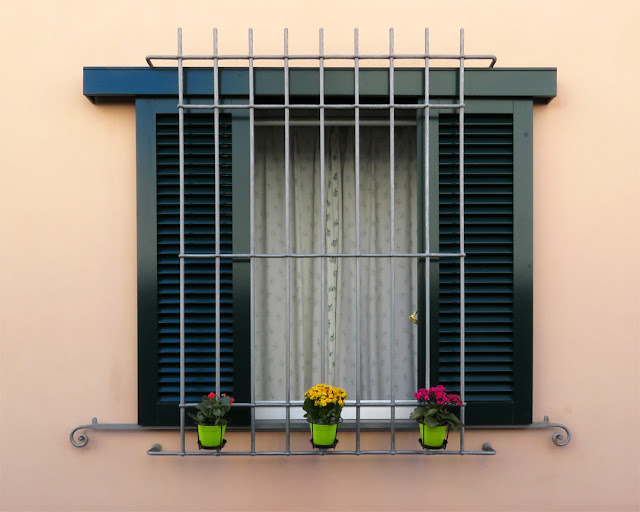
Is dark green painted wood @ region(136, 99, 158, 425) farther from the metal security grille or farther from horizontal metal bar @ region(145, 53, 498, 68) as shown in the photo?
horizontal metal bar @ region(145, 53, 498, 68)

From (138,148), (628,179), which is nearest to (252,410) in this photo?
(138,148)

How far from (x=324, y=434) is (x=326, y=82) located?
177cm

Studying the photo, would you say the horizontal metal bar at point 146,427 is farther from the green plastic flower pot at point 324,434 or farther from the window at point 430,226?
the green plastic flower pot at point 324,434

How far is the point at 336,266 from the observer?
2.92 metres

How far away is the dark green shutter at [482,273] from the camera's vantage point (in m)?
2.67

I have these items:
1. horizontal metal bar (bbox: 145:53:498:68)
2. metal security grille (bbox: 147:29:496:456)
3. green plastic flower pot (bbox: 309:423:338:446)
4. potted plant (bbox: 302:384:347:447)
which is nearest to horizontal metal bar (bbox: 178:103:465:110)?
metal security grille (bbox: 147:29:496:456)

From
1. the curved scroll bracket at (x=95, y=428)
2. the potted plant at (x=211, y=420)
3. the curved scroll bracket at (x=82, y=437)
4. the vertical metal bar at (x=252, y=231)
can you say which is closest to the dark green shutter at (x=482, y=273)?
the vertical metal bar at (x=252, y=231)

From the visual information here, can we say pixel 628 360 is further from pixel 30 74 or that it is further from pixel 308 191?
pixel 30 74

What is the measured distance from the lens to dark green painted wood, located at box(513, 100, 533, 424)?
2654 millimetres

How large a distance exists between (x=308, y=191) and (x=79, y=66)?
1379mm

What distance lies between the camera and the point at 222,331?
2654 millimetres

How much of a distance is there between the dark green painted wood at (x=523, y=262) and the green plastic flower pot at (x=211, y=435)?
1.50 meters

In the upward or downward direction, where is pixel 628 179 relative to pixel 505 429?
upward

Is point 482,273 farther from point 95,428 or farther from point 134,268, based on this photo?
point 95,428
